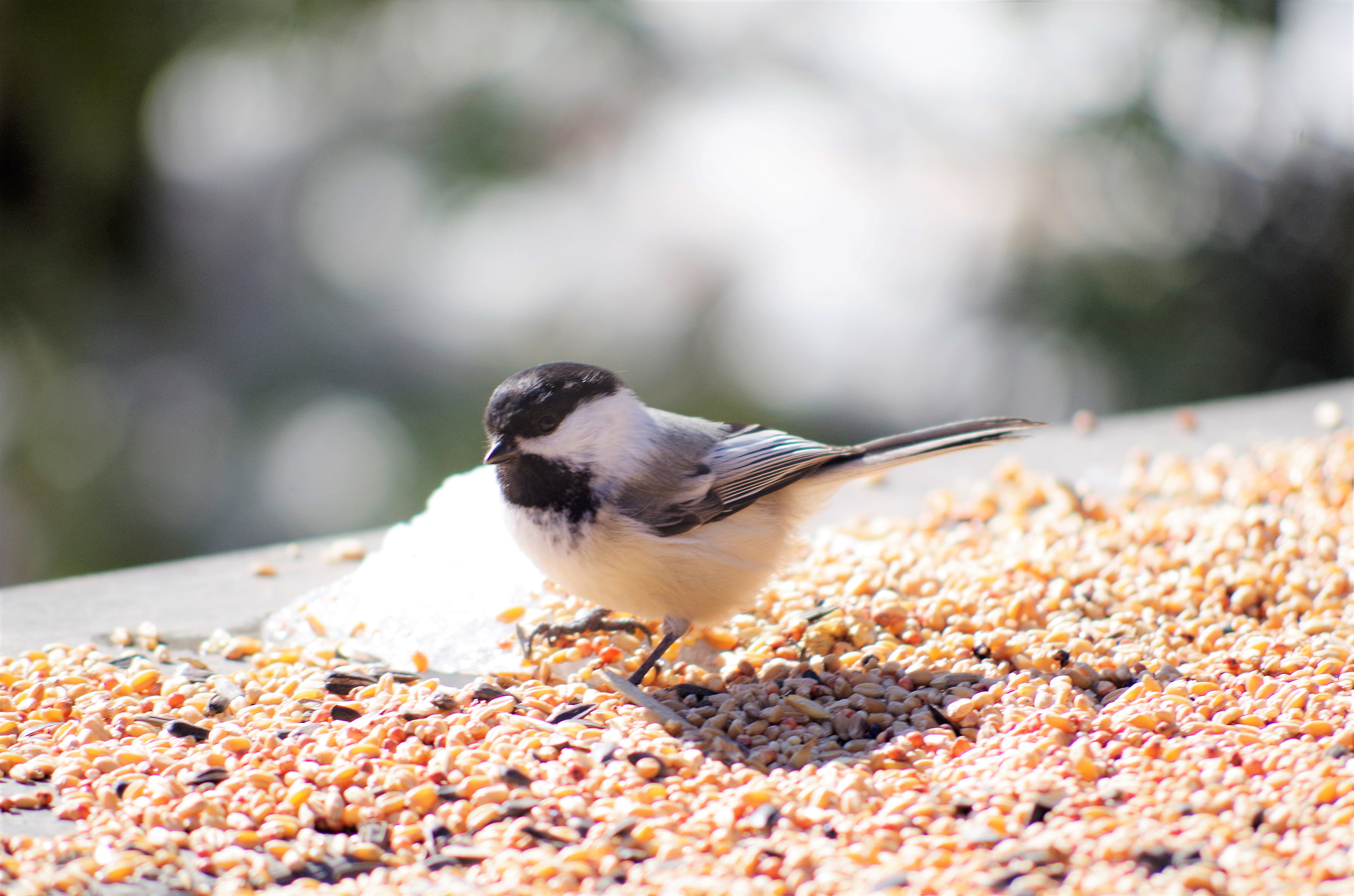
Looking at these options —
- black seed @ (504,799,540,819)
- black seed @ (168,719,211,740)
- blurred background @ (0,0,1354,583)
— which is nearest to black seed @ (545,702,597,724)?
black seed @ (504,799,540,819)

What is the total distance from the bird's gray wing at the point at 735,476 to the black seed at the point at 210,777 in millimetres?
694

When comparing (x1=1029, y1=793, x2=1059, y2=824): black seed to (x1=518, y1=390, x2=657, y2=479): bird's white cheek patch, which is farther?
(x1=518, y1=390, x2=657, y2=479): bird's white cheek patch

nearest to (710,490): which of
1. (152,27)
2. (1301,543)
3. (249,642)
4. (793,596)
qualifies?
(793,596)

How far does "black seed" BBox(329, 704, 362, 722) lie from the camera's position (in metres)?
1.65

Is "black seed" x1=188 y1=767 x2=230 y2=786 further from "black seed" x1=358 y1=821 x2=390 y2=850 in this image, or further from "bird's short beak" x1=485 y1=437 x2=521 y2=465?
"bird's short beak" x1=485 y1=437 x2=521 y2=465

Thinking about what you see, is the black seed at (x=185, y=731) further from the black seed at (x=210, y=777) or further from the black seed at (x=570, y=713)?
the black seed at (x=570, y=713)

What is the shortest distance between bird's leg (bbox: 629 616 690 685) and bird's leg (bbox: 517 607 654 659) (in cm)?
16

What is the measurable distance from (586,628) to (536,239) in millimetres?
2474

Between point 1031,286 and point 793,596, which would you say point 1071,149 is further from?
point 793,596

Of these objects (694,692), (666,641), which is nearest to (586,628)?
(666,641)

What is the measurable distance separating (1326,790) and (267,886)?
46.5 inches

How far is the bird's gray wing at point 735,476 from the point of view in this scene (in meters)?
1.80

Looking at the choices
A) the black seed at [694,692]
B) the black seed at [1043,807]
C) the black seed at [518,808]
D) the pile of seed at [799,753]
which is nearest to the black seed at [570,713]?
the pile of seed at [799,753]

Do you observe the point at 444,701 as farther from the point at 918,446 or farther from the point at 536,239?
the point at 536,239
